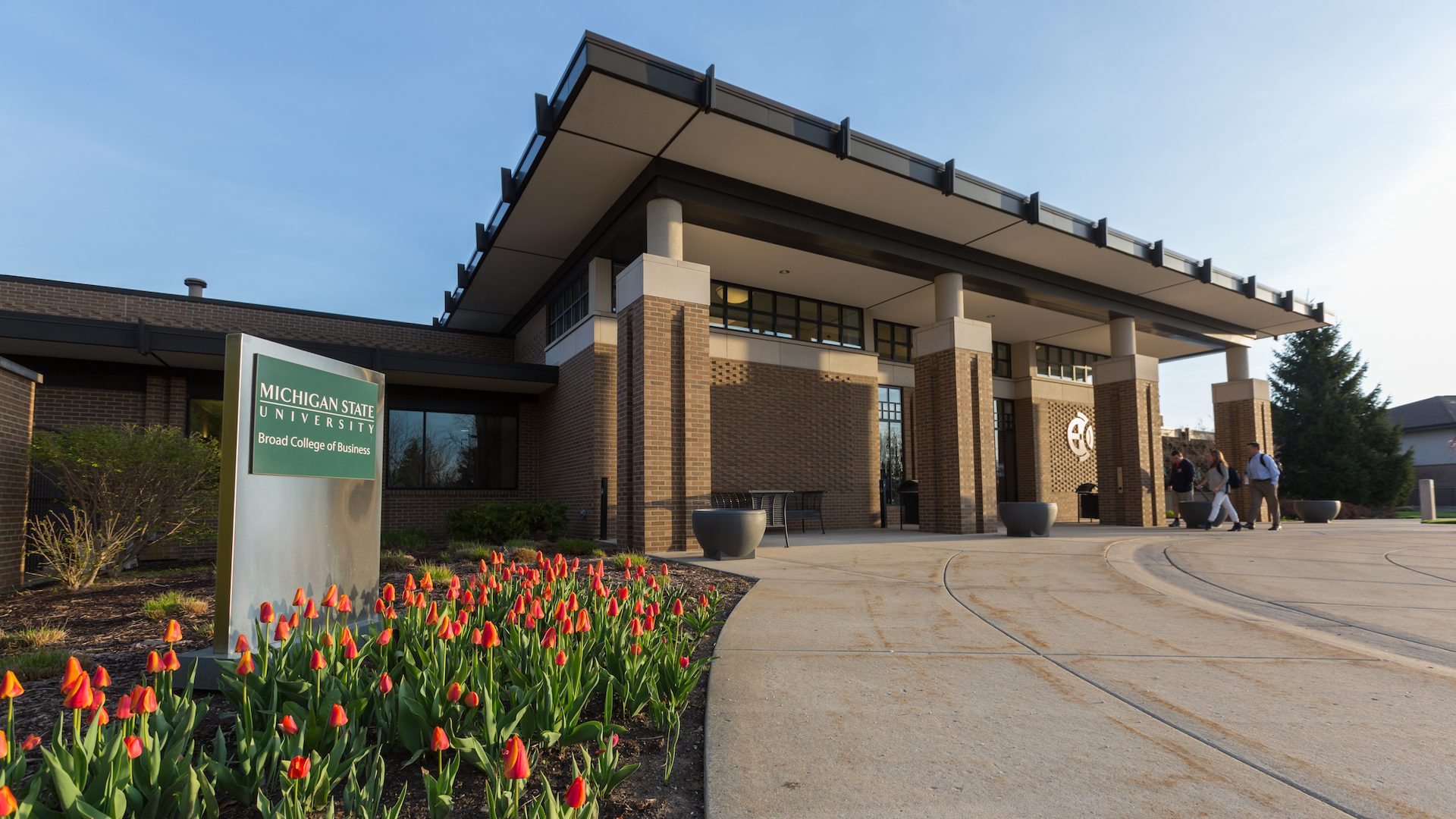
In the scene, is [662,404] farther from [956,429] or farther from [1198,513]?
[1198,513]

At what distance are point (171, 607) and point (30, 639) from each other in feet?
3.15

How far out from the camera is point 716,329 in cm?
1577

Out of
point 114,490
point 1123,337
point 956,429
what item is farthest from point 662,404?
point 1123,337

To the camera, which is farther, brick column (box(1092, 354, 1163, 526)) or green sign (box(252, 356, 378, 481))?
brick column (box(1092, 354, 1163, 526))

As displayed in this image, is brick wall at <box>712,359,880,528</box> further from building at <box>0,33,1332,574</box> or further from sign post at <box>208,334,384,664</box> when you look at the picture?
sign post at <box>208,334,384,664</box>

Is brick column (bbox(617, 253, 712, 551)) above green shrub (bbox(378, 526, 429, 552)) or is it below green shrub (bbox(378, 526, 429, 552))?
above

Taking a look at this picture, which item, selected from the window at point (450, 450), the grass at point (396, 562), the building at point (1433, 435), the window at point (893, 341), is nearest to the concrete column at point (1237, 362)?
the window at point (893, 341)

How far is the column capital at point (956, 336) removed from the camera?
1539cm

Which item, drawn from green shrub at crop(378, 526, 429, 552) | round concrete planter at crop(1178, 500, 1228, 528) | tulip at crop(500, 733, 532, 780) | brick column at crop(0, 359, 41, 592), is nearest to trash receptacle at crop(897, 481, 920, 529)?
round concrete planter at crop(1178, 500, 1228, 528)

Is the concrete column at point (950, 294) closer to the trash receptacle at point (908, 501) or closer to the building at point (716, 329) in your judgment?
the building at point (716, 329)

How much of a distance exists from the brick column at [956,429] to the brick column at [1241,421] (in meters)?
10.7

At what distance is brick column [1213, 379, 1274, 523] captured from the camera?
2114 cm

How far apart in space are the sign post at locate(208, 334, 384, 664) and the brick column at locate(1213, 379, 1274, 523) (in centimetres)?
2356

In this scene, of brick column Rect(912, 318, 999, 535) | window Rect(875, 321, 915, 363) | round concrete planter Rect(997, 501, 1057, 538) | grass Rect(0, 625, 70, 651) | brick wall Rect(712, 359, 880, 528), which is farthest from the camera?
window Rect(875, 321, 915, 363)
